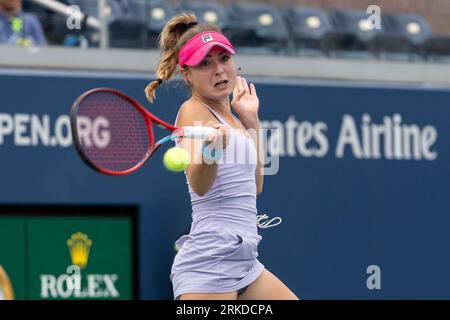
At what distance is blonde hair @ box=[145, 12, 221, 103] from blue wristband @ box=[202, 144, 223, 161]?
51 cm

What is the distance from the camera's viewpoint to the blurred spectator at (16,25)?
25.7ft

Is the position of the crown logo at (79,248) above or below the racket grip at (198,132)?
above

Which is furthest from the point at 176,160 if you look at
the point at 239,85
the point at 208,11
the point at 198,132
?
the point at 208,11

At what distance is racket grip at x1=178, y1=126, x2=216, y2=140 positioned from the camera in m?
→ 4.02

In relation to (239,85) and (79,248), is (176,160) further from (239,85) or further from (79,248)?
→ (79,248)

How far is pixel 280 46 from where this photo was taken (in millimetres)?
8531

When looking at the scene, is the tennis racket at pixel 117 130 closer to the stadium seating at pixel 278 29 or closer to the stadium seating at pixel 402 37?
the stadium seating at pixel 278 29

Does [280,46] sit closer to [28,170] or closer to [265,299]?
[28,170]

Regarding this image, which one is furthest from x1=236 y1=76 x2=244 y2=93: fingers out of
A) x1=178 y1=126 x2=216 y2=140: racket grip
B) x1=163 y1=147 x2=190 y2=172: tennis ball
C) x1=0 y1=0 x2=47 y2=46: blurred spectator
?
x1=0 y1=0 x2=47 y2=46: blurred spectator

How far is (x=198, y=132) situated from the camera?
403 cm

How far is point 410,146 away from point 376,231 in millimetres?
644

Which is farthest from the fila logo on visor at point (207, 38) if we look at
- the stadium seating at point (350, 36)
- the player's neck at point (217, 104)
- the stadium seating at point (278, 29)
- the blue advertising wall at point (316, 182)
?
the stadium seating at point (350, 36)

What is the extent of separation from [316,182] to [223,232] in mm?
4104
